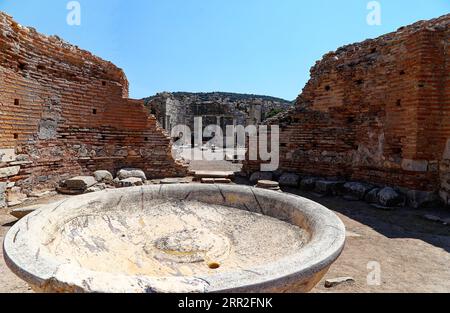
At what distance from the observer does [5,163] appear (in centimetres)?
599

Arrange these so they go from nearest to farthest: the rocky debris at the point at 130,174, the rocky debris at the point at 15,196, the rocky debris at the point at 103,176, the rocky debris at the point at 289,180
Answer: the rocky debris at the point at 15,196 < the rocky debris at the point at 103,176 < the rocky debris at the point at 130,174 < the rocky debris at the point at 289,180

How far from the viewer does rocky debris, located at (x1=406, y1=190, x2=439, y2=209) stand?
20.7ft

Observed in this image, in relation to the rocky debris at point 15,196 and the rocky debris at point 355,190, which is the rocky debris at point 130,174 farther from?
the rocky debris at point 355,190

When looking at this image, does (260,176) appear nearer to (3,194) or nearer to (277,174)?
(277,174)

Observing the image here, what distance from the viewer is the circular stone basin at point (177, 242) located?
1.52m

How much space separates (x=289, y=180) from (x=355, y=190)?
1928 mm

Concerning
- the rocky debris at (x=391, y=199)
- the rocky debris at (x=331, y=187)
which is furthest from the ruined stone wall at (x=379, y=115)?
the rocky debris at (x=331, y=187)

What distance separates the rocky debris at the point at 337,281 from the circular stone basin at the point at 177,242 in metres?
0.90

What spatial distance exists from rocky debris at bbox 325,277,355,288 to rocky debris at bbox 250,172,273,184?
5919 millimetres

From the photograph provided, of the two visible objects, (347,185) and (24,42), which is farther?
(347,185)

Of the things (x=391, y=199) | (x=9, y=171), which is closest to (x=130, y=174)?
(x=9, y=171)

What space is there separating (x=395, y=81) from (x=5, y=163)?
8.98 metres

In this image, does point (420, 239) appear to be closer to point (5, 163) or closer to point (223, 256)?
point (223, 256)
